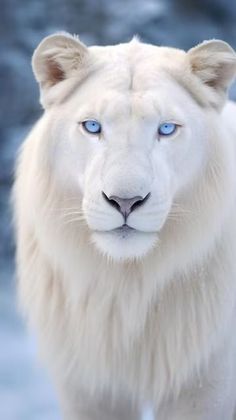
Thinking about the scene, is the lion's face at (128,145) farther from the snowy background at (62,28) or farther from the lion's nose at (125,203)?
the snowy background at (62,28)

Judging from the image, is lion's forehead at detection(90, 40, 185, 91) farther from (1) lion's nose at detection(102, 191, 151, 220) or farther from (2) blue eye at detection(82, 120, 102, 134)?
(1) lion's nose at detection(102, 191, 151, 220)

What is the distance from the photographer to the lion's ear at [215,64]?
3131mm

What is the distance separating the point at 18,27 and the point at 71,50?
6534 millimetres

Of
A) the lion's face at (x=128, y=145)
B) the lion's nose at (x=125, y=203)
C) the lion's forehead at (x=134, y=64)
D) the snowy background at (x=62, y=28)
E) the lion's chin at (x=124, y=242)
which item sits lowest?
the lion's chin at (x=124, y=242)

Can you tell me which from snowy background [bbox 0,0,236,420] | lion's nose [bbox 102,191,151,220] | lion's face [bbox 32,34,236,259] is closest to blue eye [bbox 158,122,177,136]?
lion's face [bbox 32,34,236,259]

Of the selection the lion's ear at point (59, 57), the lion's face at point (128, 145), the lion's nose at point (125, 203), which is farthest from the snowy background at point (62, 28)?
the lion's nose at point (125, 203)

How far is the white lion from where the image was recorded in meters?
2.93

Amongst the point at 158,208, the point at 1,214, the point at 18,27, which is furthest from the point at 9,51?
the point at 158,208

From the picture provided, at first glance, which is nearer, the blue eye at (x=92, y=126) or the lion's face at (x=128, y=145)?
the lion's face at (x=128, y=145)

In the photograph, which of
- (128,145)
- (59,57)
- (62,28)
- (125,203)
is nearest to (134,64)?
(59,57)

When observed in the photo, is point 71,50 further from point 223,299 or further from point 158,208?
point 223,299

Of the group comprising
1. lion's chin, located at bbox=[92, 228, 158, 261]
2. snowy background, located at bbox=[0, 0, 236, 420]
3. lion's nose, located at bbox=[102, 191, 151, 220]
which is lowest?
lion's chin, located at bbox=[92, 228, 158, 261]

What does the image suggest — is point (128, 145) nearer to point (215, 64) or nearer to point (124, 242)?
point (124, 242)

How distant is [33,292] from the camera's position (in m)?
3.48
